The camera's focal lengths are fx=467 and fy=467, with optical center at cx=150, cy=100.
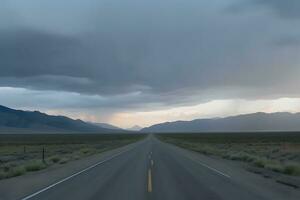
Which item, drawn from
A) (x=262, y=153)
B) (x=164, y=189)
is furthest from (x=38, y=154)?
(x=164, y=189)

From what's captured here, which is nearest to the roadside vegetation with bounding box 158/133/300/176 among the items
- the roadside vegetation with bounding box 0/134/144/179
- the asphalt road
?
the asphalt road

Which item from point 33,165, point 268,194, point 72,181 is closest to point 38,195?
point 72,181

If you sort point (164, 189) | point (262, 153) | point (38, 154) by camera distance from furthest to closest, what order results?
point (38, 154) → point (262, 153) → point (164, 189)

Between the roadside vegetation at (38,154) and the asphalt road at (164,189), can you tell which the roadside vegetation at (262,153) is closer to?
the asphalt road at (164,189)

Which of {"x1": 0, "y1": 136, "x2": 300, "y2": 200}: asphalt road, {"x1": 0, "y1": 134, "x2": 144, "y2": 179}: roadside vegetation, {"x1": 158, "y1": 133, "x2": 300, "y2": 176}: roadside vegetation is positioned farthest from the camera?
{"x1": 0, "y1": 134, "x2": 144, "y2": 179}: roadside vegetation

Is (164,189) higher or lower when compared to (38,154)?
lower

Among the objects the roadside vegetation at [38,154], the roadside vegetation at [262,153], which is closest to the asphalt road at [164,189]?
the roadside vegetation at [262,153]

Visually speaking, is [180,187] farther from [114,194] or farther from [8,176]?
[8,176]

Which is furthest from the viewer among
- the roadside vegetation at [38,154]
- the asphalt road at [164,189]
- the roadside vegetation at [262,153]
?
the roadside vegetation at [38,154]

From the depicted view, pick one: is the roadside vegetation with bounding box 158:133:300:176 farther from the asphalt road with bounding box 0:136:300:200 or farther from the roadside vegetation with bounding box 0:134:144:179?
the roadside vegetation with bounding box 0:134:144:179

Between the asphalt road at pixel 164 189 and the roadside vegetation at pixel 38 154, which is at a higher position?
the roadside vegetation at pixel 38 154

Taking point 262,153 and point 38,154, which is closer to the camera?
point 262,153

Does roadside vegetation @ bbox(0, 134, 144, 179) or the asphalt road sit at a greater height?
roadside vegetation @ bbox(0, 134, 144, 179)

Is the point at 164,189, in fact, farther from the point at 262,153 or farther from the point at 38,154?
the point at 38,154
